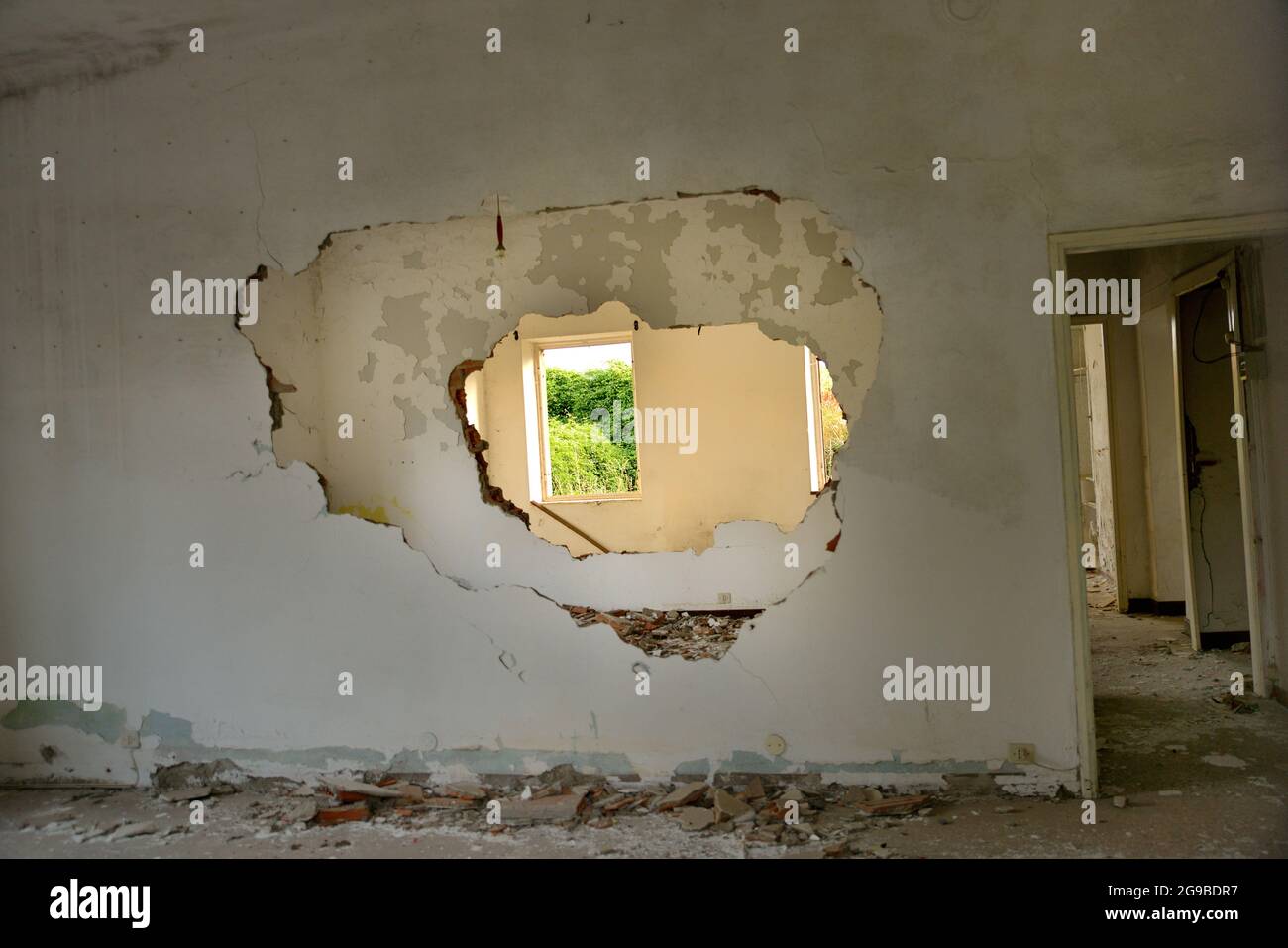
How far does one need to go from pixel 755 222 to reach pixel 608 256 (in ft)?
2.71

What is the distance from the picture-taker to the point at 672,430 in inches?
303

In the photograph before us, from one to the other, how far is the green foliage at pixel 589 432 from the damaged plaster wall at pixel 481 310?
2.91m

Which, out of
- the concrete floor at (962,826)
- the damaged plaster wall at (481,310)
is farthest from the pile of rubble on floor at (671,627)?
the concrete floor at (962,826)

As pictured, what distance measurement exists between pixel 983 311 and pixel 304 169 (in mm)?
2932

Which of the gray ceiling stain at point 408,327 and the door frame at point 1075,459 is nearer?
the door frame at point 1075,459

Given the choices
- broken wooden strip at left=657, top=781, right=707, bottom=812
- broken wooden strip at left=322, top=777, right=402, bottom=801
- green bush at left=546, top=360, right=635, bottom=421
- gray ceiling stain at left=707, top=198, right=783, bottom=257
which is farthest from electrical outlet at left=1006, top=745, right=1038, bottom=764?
green bush at left=546, top=360, right=635, bottom=421

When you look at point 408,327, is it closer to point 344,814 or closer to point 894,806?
point 344,814

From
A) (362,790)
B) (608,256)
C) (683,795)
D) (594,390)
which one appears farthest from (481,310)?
(594,390)

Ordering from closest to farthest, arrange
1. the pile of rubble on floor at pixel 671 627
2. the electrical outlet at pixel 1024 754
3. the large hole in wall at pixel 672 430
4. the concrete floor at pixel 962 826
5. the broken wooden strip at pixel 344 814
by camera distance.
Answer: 1. the concrete floor at pixel 962 826
2. the electrical outlet at pixel 1024 754
3. the broken wooden strip at pixel 344 814
4. the pile of rubble on floor at pixel 671 627
5. the large hole in wall at pixel 672 430

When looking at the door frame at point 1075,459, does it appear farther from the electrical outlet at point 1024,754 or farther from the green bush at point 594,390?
the green bush at point 594,390

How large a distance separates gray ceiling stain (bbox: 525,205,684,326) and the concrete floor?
9.12ft

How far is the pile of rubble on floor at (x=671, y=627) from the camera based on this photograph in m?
5.22

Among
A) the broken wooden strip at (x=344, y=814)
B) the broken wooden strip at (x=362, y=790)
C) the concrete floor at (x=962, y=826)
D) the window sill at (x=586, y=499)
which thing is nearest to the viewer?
the concrete floor at (x=962, y=826)

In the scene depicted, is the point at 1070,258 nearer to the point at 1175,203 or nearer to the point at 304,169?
the point at 1175,203
